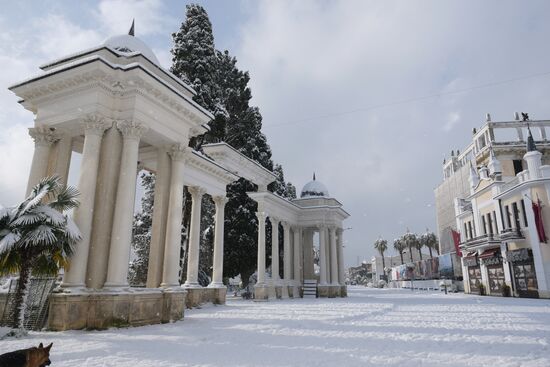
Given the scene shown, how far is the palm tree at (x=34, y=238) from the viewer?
362 inches

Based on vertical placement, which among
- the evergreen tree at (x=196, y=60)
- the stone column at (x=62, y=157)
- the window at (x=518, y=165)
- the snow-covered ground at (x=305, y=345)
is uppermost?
the evergreen tree at (x=196, y=60)

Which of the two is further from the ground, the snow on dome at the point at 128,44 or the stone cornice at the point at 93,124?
the snow on dome at the point at 128,44

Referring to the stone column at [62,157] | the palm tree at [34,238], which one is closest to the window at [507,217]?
the stone column at [62,157]

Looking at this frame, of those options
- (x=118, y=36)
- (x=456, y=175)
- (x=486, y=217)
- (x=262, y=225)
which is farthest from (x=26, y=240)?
(x=456, y=175)

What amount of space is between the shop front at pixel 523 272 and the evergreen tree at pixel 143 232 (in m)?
28.5

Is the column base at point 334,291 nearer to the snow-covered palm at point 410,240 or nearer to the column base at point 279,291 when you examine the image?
the column base at point 279,291

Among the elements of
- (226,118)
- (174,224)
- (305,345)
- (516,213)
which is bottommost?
(305,345)

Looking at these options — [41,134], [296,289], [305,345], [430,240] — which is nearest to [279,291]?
[296,289]

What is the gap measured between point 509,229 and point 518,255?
2.03m

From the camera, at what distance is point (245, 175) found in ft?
84.8

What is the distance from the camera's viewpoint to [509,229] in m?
29.3

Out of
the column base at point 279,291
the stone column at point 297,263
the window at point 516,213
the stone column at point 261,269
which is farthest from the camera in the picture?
the stone column at point 297,263

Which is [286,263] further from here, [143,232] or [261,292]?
[143,232]

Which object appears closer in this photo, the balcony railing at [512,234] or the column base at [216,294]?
the column base at [216,294]
